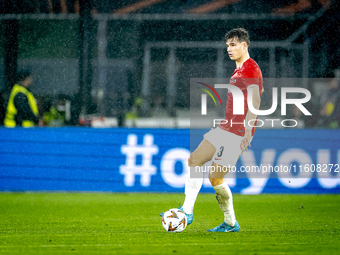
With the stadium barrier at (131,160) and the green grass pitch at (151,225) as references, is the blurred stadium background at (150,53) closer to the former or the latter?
the stadium barrier at (131,160)

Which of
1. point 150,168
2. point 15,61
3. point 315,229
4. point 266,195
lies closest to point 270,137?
point 266,195

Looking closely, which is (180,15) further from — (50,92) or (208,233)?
(208,233)

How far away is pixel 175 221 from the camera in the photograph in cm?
439

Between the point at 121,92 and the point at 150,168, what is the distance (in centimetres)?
342

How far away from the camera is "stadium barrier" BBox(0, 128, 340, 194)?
24.3 ft

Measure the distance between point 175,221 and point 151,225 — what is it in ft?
2.55

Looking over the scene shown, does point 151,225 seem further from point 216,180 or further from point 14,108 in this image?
point 14,108

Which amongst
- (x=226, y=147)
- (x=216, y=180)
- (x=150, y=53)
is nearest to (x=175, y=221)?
(x=216, y=180)

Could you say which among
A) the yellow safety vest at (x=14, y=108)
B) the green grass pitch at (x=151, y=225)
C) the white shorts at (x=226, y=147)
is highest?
the yellow safety vest at (x=14, y=108)

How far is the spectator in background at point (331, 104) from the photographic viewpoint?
9.09 meters

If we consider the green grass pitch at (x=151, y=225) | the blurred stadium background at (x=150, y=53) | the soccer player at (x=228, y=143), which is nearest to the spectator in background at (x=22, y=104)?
the blurred stadium background at (x=150, y=53)

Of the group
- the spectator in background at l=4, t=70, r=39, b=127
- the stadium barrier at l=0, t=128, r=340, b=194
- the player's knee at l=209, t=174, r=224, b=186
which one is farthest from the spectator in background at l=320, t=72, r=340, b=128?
the player's knee at l=209, t=174, r=224, b=186

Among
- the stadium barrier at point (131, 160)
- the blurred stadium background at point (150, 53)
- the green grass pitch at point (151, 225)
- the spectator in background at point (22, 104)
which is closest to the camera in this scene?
the green grass pitch at point (151, 225)

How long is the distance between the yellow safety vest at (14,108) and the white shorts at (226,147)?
4.30 meters
